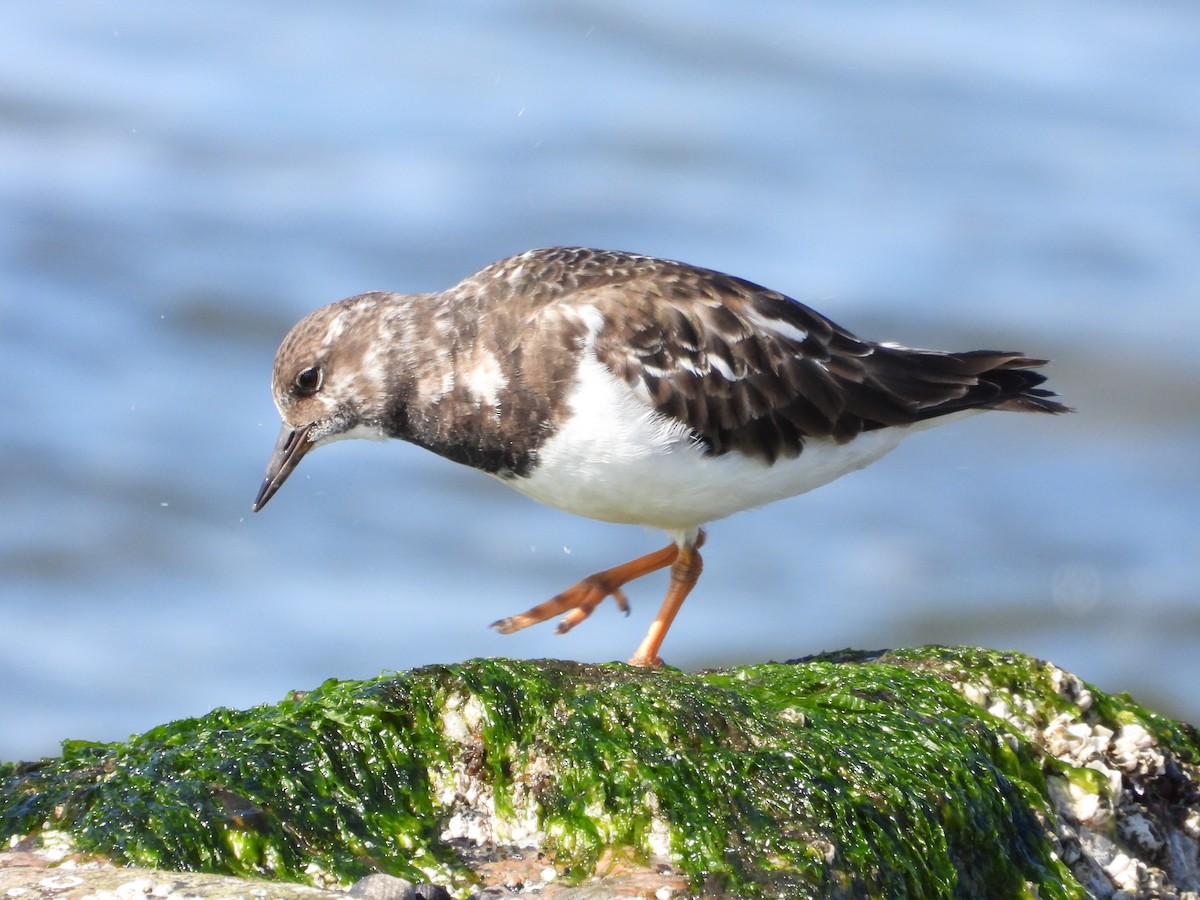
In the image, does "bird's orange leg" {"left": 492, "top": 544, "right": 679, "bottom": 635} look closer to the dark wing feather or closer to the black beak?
the dark wing feather

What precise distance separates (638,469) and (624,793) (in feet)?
5.82

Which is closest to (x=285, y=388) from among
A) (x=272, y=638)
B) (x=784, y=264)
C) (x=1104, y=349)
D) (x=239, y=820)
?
(x=239, y=820)

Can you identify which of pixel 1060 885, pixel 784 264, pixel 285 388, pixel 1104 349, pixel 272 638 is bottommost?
pixel 1060 885

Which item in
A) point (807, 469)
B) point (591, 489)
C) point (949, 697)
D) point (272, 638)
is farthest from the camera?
point (272, 638)

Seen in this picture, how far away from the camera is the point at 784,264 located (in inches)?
430

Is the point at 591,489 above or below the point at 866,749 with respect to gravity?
above

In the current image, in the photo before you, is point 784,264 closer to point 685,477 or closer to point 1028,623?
point 1028,623

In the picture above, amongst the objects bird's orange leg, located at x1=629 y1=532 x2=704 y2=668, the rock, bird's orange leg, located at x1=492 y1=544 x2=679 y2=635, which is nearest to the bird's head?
bird's orange leg, located at x1=492 y1=544 x2=679 y2=635

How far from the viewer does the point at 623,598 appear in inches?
234

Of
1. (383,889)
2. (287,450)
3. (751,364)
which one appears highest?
(751,364)

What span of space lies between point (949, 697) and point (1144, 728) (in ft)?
1.65

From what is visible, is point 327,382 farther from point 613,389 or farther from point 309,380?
point 613,389

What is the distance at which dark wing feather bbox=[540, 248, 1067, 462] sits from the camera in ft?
17.1

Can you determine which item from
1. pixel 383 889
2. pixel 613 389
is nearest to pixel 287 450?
pixel 613 389
